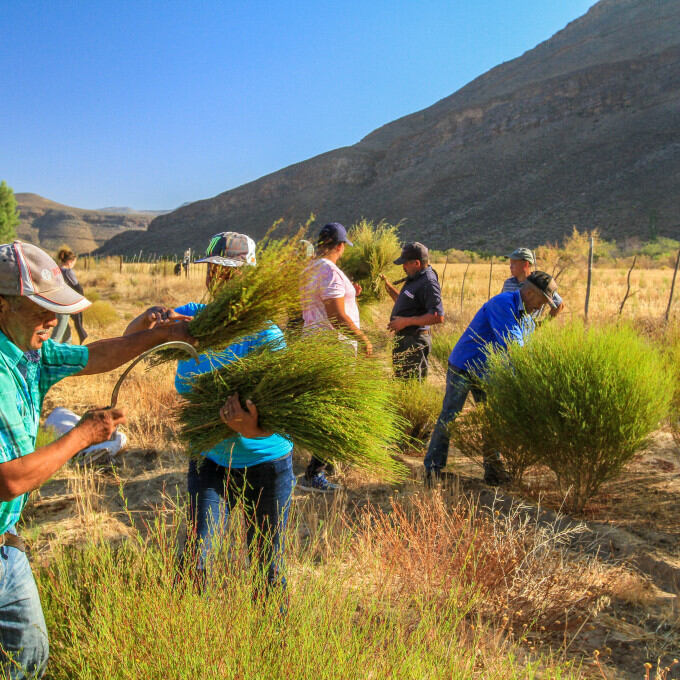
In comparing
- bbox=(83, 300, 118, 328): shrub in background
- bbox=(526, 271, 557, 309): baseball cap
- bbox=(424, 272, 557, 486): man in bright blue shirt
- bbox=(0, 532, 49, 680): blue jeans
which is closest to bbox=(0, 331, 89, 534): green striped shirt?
bbox=(0, 532, 49, 680): blue jeans

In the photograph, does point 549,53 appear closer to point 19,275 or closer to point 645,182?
point 645,182

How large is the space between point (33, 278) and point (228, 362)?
2.16ft

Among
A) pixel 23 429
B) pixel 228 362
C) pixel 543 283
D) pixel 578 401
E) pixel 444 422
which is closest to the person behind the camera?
pixel 23 429

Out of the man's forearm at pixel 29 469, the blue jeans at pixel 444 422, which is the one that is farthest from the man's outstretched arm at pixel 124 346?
the blue jeans at pixel 444 422

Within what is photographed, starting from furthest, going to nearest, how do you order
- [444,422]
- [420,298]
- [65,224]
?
[65,224] → [420,298] → [444,422]

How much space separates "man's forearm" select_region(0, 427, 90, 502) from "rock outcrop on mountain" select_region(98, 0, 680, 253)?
32.8 metres

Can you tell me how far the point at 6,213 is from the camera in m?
49.5

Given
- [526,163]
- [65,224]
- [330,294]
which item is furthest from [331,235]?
[65,224]

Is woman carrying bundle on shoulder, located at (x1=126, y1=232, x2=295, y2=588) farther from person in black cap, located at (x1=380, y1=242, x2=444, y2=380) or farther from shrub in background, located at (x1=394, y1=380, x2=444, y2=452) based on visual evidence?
shrub in background, located at (x1=394, y1=380, x2=444, y2=452)

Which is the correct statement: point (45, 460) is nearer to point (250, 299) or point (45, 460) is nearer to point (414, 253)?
point (250, 299)

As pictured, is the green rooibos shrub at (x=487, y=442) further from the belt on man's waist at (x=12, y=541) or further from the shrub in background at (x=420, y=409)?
the belt on man's waist at (x=12, y=541)

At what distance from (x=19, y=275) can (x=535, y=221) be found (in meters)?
44.8

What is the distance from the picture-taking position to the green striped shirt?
1457mm

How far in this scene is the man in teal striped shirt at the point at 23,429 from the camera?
1437 millimetres
